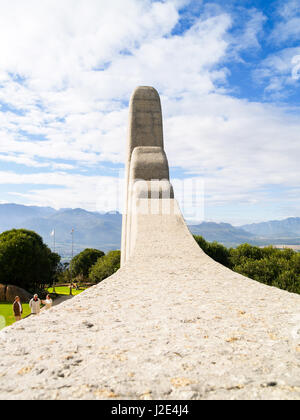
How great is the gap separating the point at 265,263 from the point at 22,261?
23514 mm

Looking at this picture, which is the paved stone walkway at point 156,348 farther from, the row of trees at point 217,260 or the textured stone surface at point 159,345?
the row of trees at point 217,260

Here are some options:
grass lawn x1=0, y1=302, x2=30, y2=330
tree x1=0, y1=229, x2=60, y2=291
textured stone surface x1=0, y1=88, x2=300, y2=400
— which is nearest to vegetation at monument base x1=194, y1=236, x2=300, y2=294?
grass lawn x1=0, y1=302, x2=30, y2=330

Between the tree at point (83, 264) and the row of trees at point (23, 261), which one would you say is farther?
the tree at point (83, 264)

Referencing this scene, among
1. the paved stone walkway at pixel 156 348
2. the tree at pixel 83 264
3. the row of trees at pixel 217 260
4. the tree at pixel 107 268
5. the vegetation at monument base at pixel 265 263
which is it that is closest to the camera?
the paved stone walkway at pixel 156 348

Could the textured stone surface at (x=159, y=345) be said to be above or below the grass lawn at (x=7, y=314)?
above

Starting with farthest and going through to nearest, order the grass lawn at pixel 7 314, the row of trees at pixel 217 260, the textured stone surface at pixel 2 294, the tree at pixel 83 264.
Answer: the tree at pixel 83 264 → the textured stone surface at pixel 2 294 → the row of trees at pixel 217 260 → the grass lawn at pixel 7 314

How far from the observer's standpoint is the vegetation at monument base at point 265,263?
2438cm

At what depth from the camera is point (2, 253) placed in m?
30.7

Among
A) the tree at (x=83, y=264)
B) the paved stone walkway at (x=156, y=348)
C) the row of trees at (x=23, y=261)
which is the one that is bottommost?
the tree at (x=83, y=264)

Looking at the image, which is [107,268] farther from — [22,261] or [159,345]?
[159,345]

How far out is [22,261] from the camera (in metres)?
31.2

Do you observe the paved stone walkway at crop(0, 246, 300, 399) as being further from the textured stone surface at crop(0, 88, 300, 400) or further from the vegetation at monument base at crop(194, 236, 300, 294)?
the vegetation at monument base at crop(194, 236, 300, 294)

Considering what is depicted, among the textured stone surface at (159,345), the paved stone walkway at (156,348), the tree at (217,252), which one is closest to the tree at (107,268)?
the tree at (217,252)

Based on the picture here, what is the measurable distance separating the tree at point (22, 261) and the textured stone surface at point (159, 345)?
85.1ft
